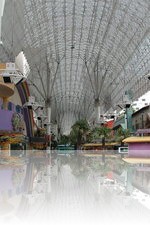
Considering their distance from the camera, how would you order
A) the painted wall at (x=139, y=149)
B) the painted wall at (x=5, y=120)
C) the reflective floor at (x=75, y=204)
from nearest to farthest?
1. the reflective floor at (x=75, y=204)
2. the painted wall at (x=139, y=149)
3. the painted wall at (x=5, y=120)

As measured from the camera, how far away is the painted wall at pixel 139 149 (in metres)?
35.6

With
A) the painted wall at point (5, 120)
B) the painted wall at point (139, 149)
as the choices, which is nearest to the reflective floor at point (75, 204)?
the painted wall at point (139, 149)

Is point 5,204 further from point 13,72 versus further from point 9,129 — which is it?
point 9,129

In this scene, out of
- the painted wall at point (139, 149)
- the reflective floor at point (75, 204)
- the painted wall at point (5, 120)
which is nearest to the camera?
the reflective floor at point (75, 204)

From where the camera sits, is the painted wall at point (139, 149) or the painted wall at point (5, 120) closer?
the painted wall at point (139, 149)

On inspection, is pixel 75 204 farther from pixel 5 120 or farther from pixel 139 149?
pixel 5 120

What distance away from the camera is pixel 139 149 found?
3697cm

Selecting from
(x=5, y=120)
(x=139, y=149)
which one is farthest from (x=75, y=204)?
(x=5, y=120)

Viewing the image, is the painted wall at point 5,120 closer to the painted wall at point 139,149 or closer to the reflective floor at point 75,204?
the painted wall at point 139,149

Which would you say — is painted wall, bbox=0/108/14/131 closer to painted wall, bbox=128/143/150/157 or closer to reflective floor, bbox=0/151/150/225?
painted wall, bbox=128/143/150/157

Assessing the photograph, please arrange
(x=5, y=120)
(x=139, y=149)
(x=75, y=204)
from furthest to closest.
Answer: (x=5, y=120), (x=139, y=149), (x=75, y=204)

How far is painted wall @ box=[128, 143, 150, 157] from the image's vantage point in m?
35.6

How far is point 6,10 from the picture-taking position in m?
47.9

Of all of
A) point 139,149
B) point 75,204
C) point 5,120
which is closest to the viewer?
point 75,204
